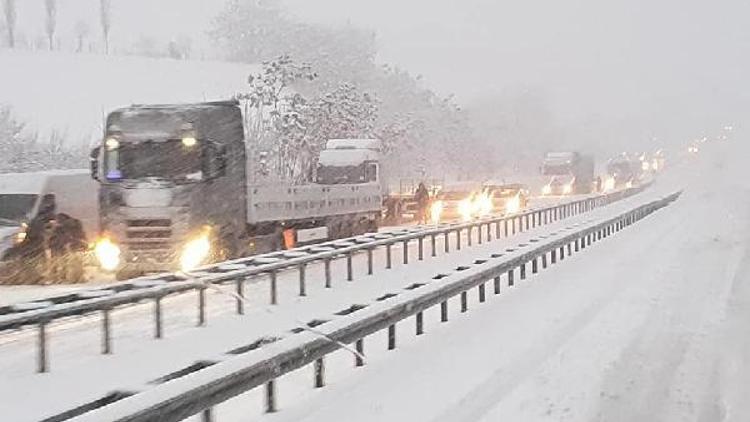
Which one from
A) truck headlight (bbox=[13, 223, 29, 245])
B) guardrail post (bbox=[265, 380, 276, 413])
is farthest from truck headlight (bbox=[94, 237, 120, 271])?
guardrail post (bbox=[265, 380, 276, 413])

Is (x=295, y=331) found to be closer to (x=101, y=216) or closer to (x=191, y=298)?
(x=191, y=298)

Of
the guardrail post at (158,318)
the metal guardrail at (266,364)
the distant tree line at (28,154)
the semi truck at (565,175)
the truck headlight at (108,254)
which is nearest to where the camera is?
the metal guardrail at (266,364)

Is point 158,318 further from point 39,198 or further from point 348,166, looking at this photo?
point 348,166

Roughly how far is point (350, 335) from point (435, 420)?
6.09ft

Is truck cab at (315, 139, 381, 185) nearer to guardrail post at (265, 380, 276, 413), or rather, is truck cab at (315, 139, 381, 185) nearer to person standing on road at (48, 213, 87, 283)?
person standing on road at (48, 213, 87, 283)

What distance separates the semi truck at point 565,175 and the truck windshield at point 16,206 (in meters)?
59.1

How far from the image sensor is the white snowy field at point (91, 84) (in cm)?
10644

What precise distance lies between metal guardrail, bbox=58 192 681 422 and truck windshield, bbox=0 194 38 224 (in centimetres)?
1319

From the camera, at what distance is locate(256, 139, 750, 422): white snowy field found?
816 cm

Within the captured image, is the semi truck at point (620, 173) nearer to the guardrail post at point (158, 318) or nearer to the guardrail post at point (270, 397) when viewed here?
the guardrail post at point (158, 318)

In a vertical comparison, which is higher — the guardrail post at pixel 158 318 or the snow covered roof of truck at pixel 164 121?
the snow covered roof of truck at pixel 164 121

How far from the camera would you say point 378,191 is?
32.3 metres

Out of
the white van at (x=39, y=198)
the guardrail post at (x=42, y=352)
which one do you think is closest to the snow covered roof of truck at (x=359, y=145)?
the white van at (x=39, y=198)

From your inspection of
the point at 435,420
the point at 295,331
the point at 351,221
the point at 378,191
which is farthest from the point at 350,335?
the point at 378,191
